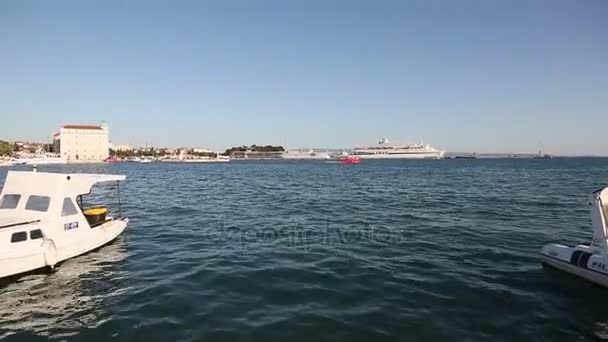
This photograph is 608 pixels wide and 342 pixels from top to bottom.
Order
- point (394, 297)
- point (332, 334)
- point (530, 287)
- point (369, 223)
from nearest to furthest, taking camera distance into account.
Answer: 1. point (332, 334)
2. point (394, 297)
3. point (530, 287)
4. point (369, 223)

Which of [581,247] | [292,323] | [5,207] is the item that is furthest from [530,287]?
[5,207]

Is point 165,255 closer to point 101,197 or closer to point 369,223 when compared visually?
point 369,223

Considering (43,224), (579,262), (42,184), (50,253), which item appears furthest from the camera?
(42,184)

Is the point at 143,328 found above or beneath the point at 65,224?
beneath

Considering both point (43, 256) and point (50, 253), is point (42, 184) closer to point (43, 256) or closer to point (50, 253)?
point (50, 253)

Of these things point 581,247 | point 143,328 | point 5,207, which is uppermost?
point 5,207

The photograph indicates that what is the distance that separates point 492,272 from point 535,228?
385 inches

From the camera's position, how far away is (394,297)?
1021 cm

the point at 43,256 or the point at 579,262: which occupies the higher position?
the point at 579,262

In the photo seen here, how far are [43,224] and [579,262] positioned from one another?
1924 cm

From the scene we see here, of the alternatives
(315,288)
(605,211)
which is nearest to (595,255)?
(605,211)

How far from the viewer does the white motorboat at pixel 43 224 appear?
11.9 metres

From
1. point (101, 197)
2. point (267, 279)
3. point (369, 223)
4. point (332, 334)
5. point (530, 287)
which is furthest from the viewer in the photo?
point (101, 197)

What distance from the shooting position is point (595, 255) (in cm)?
1100
